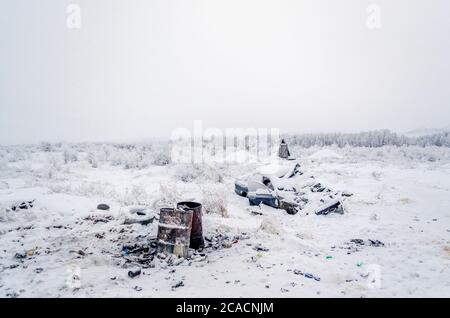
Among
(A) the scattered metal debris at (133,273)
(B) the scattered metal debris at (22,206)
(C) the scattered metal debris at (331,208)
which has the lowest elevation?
(C) the scattered metal debris at (331,208)

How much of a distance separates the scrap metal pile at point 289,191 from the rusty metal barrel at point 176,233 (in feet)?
15.5

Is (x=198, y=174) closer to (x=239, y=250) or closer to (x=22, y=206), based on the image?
(x=22, y=206)

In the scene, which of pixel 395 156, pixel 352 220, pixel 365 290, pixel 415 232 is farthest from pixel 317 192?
pixel 395 156

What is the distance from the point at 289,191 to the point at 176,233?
5.80 m

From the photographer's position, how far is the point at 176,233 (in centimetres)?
553

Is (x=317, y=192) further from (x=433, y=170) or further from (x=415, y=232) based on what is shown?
(x=433, y=170)

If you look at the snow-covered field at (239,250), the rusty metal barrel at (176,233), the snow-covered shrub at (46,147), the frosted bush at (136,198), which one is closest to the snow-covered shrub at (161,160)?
the snow-covered field at (239,250)

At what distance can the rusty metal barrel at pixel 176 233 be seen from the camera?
5453 millimetres

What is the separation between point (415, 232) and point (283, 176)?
4.65 meters

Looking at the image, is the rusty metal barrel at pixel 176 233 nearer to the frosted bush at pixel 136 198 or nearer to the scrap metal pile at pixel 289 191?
the frosted bush at pixel 136 198

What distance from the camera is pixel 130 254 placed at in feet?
18.6

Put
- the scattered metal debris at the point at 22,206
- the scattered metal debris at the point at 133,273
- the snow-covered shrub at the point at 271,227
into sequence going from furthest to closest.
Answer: the scattered metal debris at the point at 22,206, the snow-covered shrub at the point at 271,227, the scattered metal debris at the point at 133,273

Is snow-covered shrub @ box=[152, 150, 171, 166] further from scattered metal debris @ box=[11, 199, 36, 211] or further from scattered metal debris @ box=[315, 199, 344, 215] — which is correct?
scattered metal debris @ box=[315, 199, 344, 215]

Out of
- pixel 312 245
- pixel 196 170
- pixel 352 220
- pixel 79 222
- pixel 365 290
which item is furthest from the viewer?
pixel 196 170
